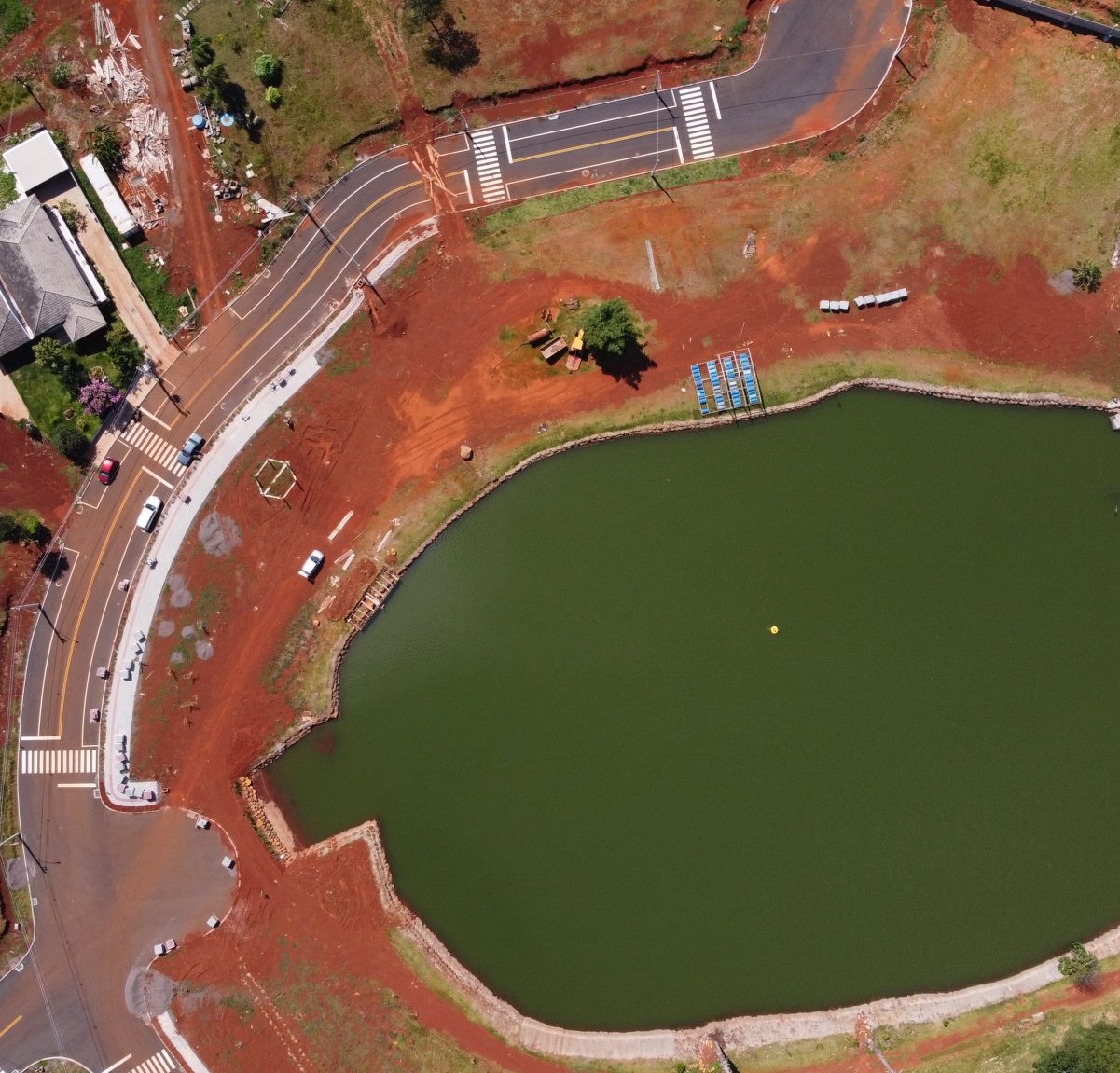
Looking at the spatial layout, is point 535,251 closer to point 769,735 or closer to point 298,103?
point 298,103

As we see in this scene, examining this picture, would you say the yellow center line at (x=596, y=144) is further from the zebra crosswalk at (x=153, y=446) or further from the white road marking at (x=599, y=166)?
the zebra crosswalk at (x=153, y=446)

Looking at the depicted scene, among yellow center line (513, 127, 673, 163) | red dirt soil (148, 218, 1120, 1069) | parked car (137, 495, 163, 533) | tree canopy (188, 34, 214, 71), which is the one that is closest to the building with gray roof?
parked car (137, 495, 163, 533)

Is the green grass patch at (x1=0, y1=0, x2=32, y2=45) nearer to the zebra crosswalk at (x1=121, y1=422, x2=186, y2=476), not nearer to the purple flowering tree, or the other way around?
the purple flowering tree

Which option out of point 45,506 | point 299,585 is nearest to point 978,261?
point 299,585

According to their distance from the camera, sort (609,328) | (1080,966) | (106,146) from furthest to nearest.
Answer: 1. (106,146)
2. (1080,966)
3. (609,328)

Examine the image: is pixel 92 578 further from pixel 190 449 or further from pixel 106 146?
pixel 106 146

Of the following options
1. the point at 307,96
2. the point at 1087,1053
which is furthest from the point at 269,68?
the point at 1087,1053
